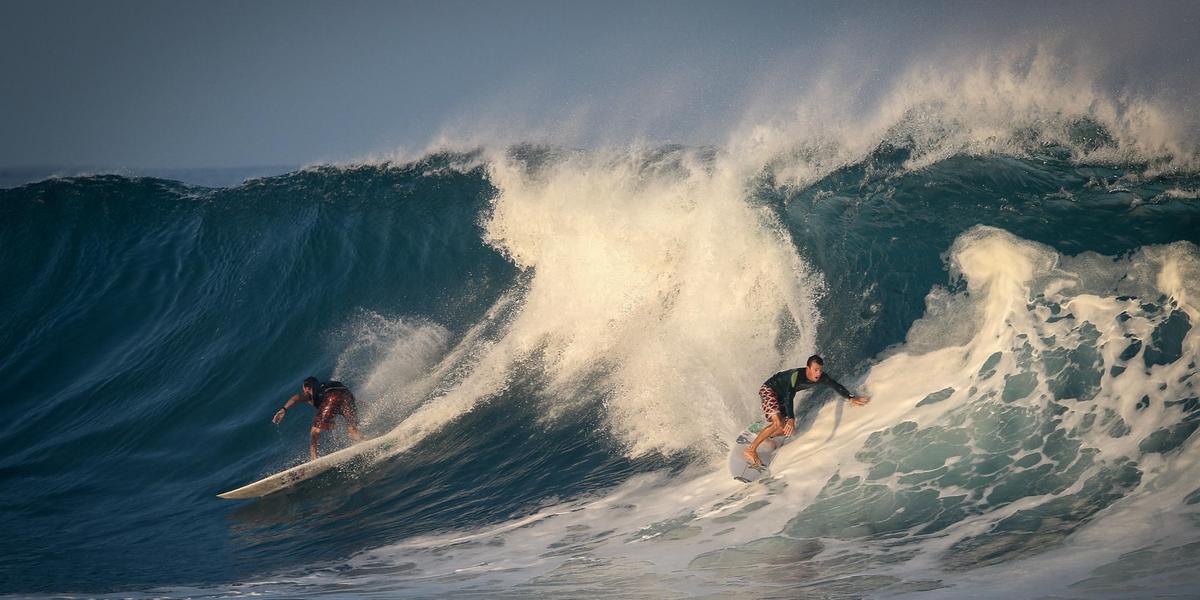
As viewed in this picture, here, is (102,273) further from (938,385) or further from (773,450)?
(938,385)

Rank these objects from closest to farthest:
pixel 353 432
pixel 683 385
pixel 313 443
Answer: pixel 683 385 → pixel 313 443 → pixel 353 432

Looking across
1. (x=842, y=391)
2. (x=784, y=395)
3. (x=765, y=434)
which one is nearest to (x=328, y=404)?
(x=765, y=434)

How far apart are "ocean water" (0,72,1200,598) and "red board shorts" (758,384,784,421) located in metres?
0.49

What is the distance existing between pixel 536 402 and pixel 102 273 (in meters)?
9.85

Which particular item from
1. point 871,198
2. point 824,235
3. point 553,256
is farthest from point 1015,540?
point 553,256

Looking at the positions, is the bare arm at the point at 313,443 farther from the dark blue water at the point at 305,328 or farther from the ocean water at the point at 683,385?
the dark blue water at the point at 305,328

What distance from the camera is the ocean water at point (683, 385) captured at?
5969 millimetres

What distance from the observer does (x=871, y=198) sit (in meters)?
9.35

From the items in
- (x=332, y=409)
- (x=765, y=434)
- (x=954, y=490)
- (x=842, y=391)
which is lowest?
(x=954, y=490)

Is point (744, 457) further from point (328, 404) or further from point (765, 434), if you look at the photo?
point (328, 404)

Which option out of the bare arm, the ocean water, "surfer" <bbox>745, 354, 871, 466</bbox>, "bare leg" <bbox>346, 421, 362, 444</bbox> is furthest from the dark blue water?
"surfer" <bbox>745, 354, 871, 466</bbox>

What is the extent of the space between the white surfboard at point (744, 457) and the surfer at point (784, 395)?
0.06 meters

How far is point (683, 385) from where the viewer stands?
811 centimetres

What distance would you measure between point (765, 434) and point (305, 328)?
775cm
